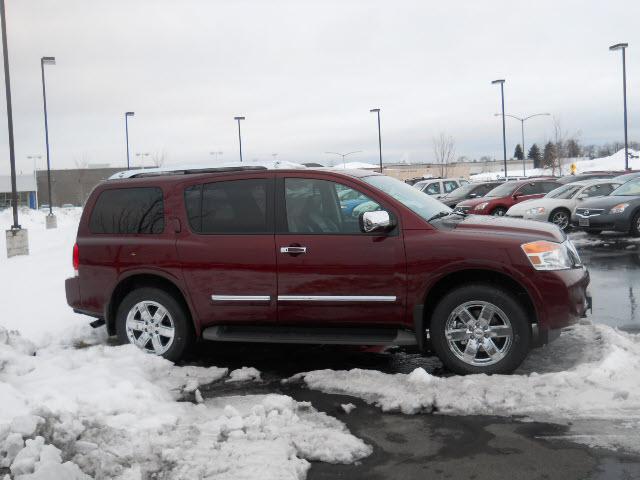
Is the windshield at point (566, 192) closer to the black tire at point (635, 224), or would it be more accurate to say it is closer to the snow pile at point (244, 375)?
the black tire at point (635, 224)

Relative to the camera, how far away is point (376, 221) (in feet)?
18.2

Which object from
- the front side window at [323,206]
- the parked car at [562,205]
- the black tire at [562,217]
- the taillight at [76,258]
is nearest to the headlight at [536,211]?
the parked car at [562,205]

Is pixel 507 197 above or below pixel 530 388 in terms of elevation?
above

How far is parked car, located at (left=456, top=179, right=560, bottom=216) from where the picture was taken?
2175 cm

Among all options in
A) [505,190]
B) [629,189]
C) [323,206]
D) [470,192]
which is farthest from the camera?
[470,192]

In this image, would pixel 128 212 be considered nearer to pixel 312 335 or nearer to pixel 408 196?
pixel 312 335

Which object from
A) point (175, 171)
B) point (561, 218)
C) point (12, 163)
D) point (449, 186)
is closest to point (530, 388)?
point (175, 171)

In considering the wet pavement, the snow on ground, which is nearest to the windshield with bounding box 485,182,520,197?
the wet pavement

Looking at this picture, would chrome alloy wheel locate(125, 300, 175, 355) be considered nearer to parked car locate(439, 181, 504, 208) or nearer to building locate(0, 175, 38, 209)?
parked car locate(439, 181, 504, 208)

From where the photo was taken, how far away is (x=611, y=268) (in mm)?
11352

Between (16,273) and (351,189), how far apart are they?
9.40 metres

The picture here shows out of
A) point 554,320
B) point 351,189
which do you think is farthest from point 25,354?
point 554,320

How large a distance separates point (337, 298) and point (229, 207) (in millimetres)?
1329

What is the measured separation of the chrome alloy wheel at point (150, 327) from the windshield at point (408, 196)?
2275 millimetres
